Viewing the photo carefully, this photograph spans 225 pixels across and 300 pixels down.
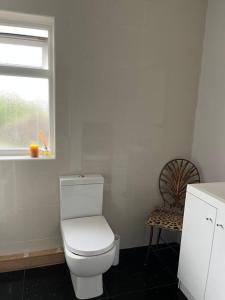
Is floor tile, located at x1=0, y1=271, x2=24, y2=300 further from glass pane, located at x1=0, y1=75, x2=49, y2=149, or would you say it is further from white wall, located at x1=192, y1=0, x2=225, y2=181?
white wall, located at x1=192, y1=0, x2=225, y2=181

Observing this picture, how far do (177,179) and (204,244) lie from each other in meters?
0.83

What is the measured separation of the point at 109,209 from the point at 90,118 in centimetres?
87

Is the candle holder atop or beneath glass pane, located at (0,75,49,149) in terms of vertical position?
beneath

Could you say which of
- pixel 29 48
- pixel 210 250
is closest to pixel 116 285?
pixel 210 250

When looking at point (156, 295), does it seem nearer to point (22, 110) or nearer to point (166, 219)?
point (166, 219)

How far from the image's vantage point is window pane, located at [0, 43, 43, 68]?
196 centimetres

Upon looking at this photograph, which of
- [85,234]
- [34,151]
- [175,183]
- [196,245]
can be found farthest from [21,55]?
[196,245]

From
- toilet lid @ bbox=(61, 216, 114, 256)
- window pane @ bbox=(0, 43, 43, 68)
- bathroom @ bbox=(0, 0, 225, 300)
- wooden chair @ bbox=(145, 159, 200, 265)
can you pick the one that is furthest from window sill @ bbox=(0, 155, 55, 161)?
wooden chair @ bbox=(145, 159, 200, 265)

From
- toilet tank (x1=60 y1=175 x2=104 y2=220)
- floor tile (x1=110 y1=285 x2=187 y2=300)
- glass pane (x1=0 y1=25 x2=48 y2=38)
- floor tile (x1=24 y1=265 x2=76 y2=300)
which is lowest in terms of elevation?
floor tile (x1=110 y1=285 x2=187 y2=300)

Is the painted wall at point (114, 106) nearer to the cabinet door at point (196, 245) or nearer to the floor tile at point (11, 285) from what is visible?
the floor tile at point (11, 285)

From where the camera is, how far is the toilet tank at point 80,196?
1.95m

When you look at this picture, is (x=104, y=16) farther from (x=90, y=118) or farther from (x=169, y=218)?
(x=169, y=218)

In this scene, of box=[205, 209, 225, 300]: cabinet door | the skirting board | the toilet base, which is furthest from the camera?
the skirting board

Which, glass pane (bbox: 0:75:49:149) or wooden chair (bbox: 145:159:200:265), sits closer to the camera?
glass pane (bbox: 0:75:49:149)
